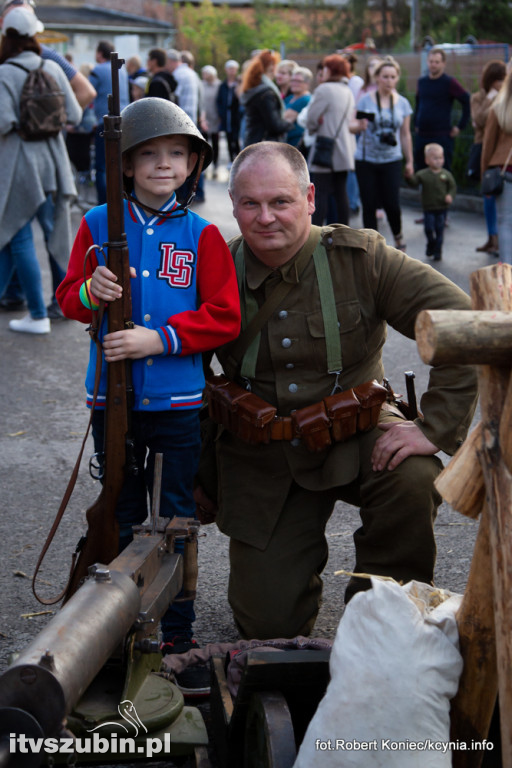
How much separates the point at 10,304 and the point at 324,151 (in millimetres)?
3683

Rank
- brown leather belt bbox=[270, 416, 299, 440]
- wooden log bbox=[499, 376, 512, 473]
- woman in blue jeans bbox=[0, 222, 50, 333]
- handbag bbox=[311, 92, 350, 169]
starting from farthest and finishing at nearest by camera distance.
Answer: handbag bbox=[311, 92, 350, 169] < woman in blue jeans bbox=[0, 222, 50, 333] < brown leather belt bbox=[270, 416, 299, 440] < wooden log bbox=[499, 376, 512, 473]

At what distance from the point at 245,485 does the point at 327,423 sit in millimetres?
410

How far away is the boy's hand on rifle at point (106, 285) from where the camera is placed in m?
3.15

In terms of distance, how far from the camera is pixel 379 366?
3676 mm

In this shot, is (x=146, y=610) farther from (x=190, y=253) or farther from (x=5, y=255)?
(x=5, y=255)

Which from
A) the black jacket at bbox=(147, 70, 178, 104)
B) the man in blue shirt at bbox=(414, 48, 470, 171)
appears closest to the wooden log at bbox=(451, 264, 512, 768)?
the black jacket at bbox=(147, 70, 178, 104)

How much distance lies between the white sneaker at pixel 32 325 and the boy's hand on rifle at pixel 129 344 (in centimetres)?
493

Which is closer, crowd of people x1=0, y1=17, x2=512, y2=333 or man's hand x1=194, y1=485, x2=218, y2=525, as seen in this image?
man's hand x1=194, y1=485, x2=218, y2=525

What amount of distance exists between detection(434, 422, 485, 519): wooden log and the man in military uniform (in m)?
1.13

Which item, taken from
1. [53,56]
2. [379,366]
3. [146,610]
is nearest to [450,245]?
[53,56]

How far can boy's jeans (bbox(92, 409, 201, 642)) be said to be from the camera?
11.1 feet

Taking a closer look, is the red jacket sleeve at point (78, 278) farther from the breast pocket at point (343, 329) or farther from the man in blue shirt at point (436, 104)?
the man in blue shirt at point (436, 104)

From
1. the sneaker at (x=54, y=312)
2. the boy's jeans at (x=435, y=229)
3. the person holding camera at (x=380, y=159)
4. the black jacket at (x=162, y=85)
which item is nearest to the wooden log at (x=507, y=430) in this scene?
the sneaker at (x=54, y=312)

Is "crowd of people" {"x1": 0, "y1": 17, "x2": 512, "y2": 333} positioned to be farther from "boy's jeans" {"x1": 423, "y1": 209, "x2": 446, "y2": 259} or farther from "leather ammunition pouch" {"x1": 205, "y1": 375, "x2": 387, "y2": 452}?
"leather ammunition pouch" {"x1": 205, "y1": 375, "x2": 387, "y2": 452}
